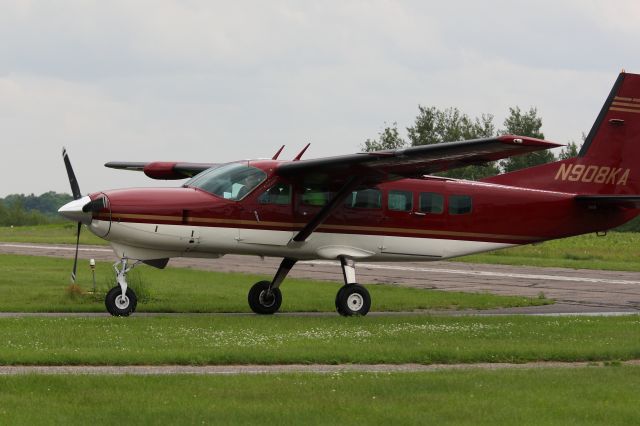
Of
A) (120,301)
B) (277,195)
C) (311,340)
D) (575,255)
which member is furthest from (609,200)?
(575,255)

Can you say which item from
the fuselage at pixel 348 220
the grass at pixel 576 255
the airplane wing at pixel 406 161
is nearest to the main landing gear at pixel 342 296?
the fuselage at pixel 348 220

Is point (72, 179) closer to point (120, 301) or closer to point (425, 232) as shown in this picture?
point (120, 301)

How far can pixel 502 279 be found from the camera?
3409cm

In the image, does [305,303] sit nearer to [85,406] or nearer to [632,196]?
[632,196]

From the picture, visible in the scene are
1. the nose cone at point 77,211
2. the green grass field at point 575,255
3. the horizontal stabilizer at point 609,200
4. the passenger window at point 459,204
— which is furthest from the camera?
the green grass field at point 575,255

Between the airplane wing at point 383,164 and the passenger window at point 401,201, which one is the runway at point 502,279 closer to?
the passenger window at point 401,201

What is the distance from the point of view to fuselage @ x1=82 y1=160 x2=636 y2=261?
20.3 meters

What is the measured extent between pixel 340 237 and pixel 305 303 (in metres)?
3.82

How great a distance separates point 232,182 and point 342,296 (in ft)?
10.4

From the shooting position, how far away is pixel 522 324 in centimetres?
1953

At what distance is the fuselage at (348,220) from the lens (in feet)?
66.6

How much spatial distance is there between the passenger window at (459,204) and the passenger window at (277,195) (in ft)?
12.0

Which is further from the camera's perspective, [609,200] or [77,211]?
[609,200]

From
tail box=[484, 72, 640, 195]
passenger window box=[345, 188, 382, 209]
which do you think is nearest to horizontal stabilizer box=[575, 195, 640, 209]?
tail box=[484, 72, 640, 195]
